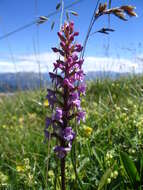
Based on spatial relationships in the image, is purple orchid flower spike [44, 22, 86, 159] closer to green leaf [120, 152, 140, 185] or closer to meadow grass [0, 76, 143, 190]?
meadow grass [0, 76, 143, 190]

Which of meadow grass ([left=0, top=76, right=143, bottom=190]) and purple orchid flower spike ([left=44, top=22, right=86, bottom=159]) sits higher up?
purple orchid flower spike ([left=44, top=22, right=86, bottom=159])

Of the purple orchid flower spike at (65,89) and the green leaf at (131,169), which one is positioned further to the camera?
the green leaf at (131,169)

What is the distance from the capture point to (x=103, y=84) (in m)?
6.58

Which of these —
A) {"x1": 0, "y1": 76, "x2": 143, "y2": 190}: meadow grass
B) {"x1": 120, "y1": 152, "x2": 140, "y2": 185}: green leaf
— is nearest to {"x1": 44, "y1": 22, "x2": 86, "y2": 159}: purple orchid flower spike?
{"x1": 0, "y1": 76, "x2": 143, "y2": 190}: meadow grass

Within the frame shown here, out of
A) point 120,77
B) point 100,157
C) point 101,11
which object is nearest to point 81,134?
point 100,157

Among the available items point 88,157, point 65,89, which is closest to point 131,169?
point 88,157

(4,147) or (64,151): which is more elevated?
(64,151)

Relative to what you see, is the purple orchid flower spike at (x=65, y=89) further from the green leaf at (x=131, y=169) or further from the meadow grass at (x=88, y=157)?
the green leaf at (x=131, y=169)

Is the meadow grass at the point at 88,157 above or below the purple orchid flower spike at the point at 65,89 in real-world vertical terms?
below

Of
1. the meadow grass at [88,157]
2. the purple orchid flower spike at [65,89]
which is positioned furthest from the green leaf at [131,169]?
the purple orchid flower spike at [65,89]

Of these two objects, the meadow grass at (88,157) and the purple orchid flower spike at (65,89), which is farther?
the meadow grass at (88,157)

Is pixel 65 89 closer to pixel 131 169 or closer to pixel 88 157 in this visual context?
pixel 131 169

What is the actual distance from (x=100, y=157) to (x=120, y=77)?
17.1 ft

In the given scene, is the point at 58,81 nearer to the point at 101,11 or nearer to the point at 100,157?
the point at 101,11
